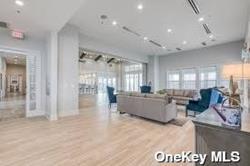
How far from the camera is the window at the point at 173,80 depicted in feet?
34.8

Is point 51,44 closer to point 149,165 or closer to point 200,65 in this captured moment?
point 149,165

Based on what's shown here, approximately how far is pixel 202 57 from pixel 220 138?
8922mm

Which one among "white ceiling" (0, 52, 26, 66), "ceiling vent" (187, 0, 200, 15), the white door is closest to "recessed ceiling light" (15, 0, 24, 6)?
the white door

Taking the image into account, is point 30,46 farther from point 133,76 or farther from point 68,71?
point 133,76

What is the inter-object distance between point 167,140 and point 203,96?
266 centimetres

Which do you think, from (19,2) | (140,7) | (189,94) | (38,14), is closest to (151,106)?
(140,7)

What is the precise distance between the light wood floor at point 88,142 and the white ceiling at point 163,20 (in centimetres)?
352

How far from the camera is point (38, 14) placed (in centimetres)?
404

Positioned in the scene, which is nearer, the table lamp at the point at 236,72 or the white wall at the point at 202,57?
the table lamp at the point at 236,72

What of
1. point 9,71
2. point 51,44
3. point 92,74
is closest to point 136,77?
point 92,74

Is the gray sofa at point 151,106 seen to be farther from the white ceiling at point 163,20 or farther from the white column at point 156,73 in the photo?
the white column at point 156,73

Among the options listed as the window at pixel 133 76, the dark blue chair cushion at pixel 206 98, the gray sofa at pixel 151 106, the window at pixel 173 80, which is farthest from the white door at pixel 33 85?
the window at pixel 133 76

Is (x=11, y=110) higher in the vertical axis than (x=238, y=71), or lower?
lower

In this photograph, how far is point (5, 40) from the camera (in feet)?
17.1
